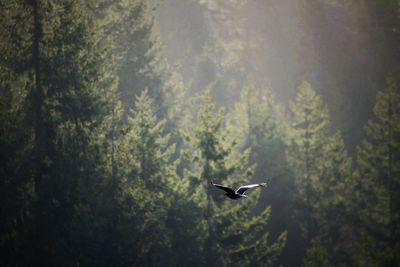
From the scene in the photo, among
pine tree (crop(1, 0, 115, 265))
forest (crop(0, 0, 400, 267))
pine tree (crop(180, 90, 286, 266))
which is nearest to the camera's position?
forest (crop(0, 0, 400, 267))

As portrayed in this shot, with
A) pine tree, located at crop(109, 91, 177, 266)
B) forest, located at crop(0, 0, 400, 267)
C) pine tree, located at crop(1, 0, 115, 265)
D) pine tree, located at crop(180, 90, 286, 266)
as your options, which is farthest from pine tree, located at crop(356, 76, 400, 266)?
pine tree, located at crop(1, 0, 115, 265)

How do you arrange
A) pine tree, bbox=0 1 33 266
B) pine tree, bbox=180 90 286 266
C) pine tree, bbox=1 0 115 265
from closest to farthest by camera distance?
pine tree, bbox=0 1 33 266 < pine tree, bbox=1 0 115 265 < pine tree, bbox=180 90 286 266

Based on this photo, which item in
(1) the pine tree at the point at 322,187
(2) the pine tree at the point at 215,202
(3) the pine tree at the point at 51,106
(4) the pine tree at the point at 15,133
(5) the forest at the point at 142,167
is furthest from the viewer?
(1) the pine tree at the point at 322,187

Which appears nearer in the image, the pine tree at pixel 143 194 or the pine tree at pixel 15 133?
the pine tree at pixel 15 133

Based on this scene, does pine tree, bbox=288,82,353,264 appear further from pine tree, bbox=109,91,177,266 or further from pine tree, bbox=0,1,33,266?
pine tree, bbox=0,1,33,266

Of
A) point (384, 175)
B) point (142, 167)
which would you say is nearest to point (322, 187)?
point (384, 175)

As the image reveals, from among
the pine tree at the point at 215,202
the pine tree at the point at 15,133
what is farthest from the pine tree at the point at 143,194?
the pine tree at the point at 15,133

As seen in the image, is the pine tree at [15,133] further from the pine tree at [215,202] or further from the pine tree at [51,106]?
the pine tree at [215,202]

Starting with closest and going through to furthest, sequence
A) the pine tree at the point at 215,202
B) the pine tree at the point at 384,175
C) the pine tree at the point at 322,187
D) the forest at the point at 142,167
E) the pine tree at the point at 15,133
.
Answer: the pine tree at the point at 15,133, the forest at the point at 142,167, the pine tree at the point at 215,202, the pine tree at the point at 384,175, the pine tree at the point at 322,187

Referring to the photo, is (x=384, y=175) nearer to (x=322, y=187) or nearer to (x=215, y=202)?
(x=322, y=187)

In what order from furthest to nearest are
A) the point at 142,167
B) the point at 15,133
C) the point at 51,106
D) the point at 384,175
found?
1. the point at 384,175
2. the point at 142,167
3. the point at 51,106
4. the point at 15,133

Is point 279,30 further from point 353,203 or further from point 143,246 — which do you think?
point 143,246

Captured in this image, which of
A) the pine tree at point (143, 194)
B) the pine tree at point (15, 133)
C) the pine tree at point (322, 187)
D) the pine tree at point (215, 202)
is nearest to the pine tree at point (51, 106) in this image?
the pine tree at point (15, 133)

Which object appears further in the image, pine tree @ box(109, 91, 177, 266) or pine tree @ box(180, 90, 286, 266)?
pine tree @ box(180, 90, 286, 266)
